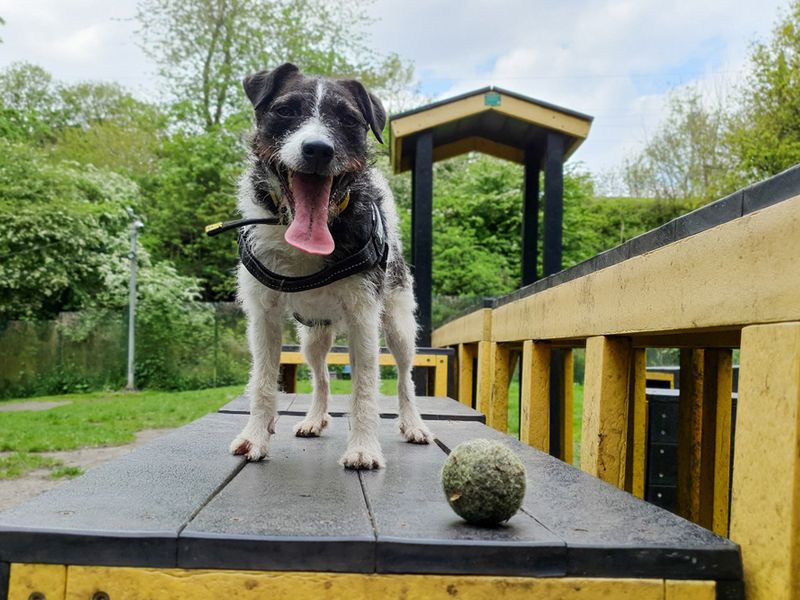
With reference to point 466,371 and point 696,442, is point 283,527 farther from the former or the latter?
point 466,371

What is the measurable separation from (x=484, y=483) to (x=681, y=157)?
2280 centimetres

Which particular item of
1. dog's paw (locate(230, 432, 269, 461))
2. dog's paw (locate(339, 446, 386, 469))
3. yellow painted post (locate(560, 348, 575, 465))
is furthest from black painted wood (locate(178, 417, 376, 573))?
yellow painted post (locate(560, 348, 575, 465))

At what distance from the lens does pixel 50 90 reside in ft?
96.1

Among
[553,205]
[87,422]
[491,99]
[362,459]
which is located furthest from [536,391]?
[87,422]

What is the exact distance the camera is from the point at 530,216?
22.2 feet

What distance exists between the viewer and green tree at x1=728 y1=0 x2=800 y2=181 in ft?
55.9

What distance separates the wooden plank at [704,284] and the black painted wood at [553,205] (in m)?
3.46

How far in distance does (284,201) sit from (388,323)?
1.07 meters

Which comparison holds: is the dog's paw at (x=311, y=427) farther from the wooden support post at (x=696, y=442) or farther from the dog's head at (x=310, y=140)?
the wooden support post at (x=696, y=442)

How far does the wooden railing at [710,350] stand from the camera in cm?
121

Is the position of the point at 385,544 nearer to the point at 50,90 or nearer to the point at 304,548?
the point at 304,548

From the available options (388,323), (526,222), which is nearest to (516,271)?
(526,222)

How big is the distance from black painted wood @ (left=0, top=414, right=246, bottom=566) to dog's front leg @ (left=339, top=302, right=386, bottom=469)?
0.46 meters

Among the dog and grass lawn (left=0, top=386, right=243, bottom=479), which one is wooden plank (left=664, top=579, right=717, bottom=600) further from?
grass lawn (left=0, top=386, right=243, bottom=479)
